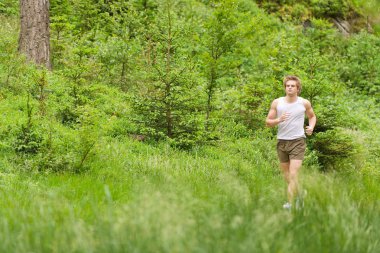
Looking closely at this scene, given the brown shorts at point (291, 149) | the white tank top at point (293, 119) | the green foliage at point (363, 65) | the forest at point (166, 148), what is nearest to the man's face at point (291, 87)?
the white tank top at point (293, 119)

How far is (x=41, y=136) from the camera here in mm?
7746

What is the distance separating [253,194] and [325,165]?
6.06 metres

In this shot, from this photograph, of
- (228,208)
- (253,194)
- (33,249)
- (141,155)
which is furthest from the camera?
(141,155)

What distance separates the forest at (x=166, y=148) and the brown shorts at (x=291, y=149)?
26.5 inches

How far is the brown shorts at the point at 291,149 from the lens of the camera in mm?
7199

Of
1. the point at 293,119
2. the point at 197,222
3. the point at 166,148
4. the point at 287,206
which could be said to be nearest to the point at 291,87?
the point at 293,119

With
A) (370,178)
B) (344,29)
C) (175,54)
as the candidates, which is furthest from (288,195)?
(344,29)

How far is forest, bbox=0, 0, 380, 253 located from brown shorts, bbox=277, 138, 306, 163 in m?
0.67

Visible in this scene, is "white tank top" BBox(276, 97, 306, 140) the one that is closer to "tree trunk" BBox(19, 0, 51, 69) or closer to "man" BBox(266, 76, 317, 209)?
"man" BBox(266, 76, 317, 209)

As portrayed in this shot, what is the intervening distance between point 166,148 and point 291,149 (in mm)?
2856

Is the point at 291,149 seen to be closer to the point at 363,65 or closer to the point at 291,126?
the point at 291,126

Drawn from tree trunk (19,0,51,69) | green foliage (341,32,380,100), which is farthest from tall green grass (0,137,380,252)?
green foliage (341,32,380,100)

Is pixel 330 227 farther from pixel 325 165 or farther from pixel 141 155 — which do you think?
pixel 325 165

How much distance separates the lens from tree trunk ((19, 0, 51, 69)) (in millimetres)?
11875
